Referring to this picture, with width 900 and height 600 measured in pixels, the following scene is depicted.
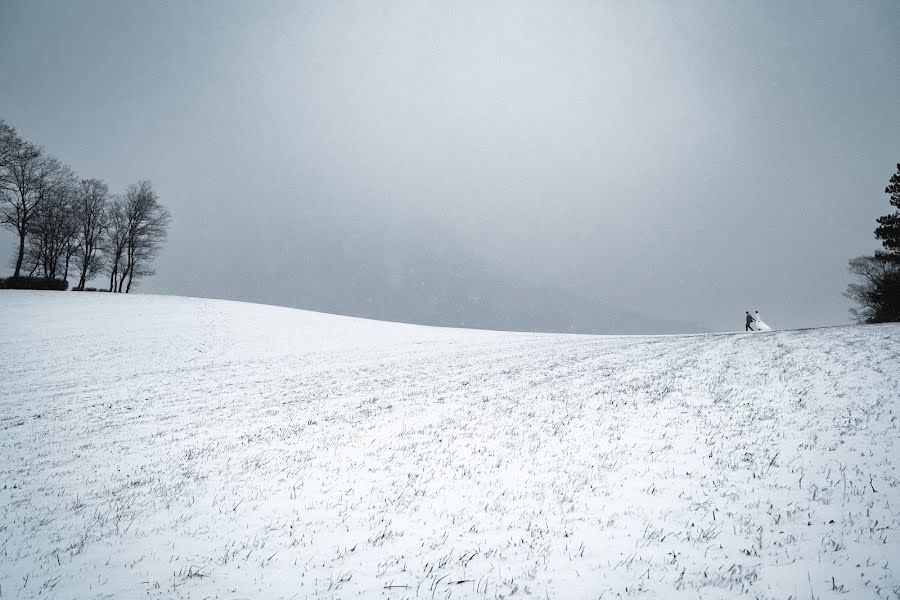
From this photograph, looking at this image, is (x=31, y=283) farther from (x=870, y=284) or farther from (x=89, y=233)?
(x=870, y=284)

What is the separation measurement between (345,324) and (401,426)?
89.8 ft

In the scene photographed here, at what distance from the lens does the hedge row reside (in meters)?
40.6

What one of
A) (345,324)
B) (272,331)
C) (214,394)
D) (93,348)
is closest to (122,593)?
(214,394)

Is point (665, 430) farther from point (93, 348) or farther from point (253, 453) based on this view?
point (93, 348)

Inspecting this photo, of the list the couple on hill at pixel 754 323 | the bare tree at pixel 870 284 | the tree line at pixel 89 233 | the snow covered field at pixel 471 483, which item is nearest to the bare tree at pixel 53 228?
the tree line at pixel 89 233

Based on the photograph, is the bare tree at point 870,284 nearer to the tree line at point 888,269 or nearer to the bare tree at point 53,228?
the tree line at point 888,269

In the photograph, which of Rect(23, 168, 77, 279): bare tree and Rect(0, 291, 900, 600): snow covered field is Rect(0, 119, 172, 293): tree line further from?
Rect(0, 291, 900, 600): snow covered field

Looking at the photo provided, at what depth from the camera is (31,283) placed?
1633 inches

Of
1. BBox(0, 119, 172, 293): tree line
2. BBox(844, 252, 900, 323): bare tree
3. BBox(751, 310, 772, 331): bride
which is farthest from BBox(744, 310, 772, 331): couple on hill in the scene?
BBox(0, 119, 172, 293): tree line

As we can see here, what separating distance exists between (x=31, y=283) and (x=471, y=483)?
56.3 metres

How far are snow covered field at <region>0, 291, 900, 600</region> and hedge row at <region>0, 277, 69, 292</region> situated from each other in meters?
34.0

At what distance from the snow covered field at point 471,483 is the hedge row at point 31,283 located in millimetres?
34001

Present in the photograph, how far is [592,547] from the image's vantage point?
6.00 meters

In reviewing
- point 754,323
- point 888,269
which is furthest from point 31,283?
point 888,269
